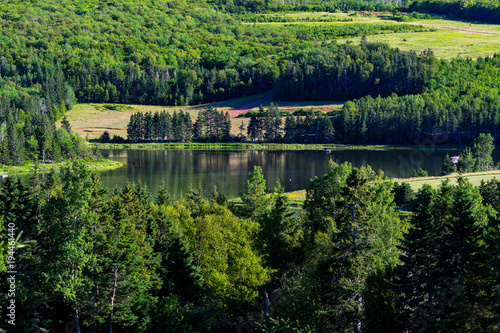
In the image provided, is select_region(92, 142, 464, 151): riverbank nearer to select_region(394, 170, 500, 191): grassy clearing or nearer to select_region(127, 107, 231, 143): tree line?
select_region(127, 107, 231, 143): tree line

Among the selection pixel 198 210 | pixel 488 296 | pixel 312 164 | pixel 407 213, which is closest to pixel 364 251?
pixel 488 296

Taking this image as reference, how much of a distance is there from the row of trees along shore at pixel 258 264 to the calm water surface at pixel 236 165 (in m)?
36.8

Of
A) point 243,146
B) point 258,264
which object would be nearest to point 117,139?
point 243,146

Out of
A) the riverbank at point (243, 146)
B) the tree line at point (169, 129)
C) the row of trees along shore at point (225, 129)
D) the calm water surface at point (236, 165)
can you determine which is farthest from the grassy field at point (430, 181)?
the tree line at point (169, 129)

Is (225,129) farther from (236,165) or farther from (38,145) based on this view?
(38,145)

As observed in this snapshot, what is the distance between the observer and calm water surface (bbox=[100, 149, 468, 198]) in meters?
99.2

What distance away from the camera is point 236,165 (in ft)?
412

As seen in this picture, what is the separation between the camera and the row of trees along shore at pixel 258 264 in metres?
28.6

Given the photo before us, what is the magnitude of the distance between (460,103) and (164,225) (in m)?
152

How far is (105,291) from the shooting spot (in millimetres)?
37875

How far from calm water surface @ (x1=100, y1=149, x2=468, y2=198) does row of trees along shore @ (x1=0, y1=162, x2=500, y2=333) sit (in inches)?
1448

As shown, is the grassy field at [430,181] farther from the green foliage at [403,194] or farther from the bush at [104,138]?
the bush at [104,138]

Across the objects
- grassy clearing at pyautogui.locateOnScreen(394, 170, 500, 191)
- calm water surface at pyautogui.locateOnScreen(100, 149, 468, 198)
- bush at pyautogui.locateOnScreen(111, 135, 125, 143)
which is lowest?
calm water surface at pyautogui.locateOnScreen(100, 149, 468, 198)

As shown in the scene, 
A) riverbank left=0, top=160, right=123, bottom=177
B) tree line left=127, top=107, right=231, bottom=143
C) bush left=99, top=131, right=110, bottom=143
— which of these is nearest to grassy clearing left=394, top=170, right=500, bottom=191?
riverbank left=0, top=160, right=123, bottom=177
